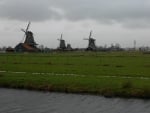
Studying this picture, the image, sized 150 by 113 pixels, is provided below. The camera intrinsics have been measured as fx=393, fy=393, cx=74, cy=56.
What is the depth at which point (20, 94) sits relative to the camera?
3303 centimetres

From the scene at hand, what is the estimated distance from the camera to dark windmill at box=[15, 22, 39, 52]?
14125 centimetres

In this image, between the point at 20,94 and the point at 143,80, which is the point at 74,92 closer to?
the point at 20,94

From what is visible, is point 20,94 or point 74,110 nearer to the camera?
point 74,110

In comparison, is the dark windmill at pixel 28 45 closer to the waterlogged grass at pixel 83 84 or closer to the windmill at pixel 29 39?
the windmill at pixel 29 39

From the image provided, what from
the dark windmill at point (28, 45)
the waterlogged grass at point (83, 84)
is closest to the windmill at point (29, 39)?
the dark windmill at point (28, 45)

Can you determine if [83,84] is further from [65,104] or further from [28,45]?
[28,45]

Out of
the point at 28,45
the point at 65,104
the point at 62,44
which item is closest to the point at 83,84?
the point at 65,104

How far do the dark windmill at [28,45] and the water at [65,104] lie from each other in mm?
109022

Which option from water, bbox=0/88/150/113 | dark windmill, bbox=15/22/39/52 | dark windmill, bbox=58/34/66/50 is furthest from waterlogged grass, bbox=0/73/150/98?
dark windmill, bbox=58/34/66/50

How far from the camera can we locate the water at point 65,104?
26625 mm

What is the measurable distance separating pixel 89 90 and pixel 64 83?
3.29 metres

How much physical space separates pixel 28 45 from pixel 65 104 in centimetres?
11671

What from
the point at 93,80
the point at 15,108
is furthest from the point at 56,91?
the point at 15,108

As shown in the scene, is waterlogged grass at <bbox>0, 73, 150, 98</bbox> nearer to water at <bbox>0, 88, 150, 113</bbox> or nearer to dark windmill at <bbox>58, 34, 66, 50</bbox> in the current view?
water at <bbox>0, 88, 150, 113</bbox>
